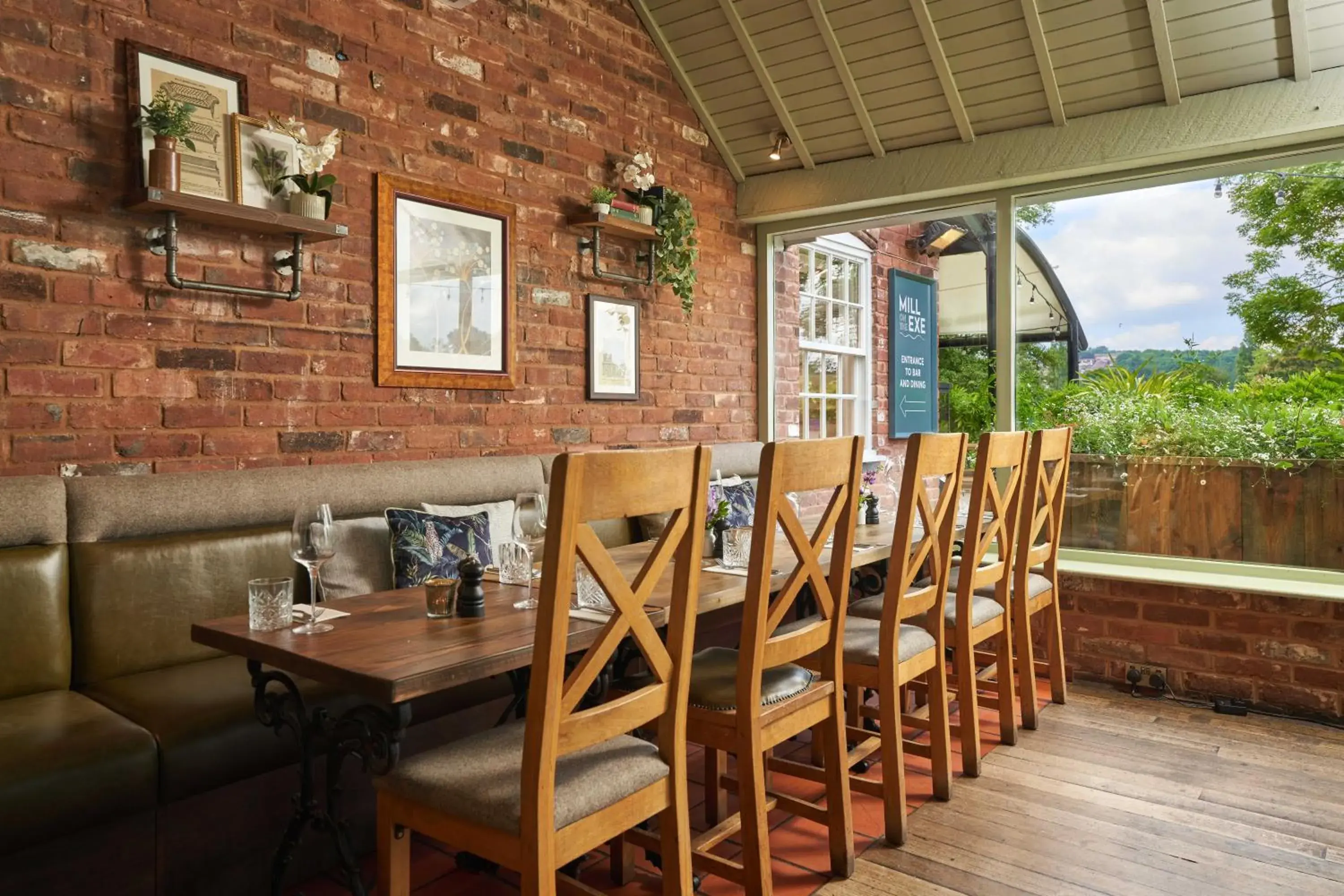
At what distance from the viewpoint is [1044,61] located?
3.92 meters

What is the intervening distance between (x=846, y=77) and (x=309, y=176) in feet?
8.66

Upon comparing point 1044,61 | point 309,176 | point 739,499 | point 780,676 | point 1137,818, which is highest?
point 1044,61

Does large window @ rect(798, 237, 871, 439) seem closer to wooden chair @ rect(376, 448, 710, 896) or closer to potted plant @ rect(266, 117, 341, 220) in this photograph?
potted plant @ rect(266, 117, 341, 220)

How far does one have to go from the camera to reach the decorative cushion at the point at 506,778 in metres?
1.60

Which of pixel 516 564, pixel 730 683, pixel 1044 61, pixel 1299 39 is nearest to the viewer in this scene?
pixel 730 683

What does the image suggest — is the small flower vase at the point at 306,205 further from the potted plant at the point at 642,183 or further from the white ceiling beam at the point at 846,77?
the white ceiling beam at the point at 846,77

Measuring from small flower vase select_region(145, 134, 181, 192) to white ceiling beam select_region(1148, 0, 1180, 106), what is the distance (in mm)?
3596

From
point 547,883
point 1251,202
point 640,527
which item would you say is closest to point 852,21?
point 1251,202

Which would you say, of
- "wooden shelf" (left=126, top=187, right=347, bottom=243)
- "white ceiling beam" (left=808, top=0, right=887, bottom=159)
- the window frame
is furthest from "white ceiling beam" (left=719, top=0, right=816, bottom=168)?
"wooden shelf" (left=126, top=187, right=347, bottom=243)

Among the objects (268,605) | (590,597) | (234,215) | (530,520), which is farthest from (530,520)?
(234,215)

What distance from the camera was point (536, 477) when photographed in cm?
366

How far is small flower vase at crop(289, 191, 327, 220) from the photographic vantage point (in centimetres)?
291

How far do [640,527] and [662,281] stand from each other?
135cm

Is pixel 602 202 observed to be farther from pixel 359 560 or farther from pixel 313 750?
pixel 313 750
